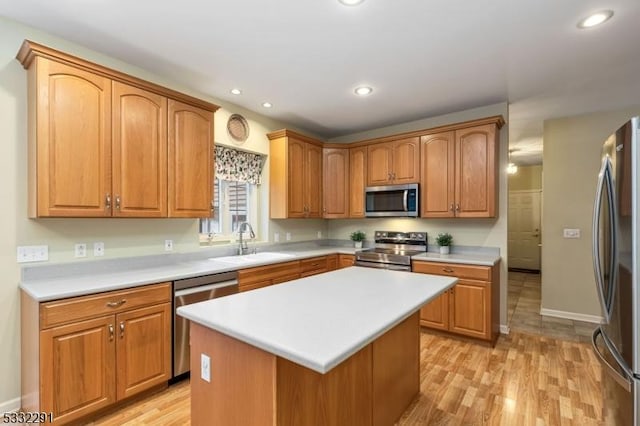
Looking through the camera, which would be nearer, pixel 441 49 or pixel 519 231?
pixel 441 49

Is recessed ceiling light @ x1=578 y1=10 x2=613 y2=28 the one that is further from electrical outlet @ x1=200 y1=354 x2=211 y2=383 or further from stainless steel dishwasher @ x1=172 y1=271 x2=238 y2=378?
stainless steel dishwasher @ x1=172 y1=271 x2=238 y2=378

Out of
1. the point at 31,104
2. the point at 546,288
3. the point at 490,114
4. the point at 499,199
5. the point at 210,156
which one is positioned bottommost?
the point at 546,288

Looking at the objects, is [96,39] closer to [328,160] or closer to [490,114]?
[328,160]

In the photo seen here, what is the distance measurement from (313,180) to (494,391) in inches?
120

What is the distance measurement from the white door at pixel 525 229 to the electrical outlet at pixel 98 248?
Answer: 7.96 metres

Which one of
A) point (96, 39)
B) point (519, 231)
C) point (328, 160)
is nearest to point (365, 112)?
point (328, 160)

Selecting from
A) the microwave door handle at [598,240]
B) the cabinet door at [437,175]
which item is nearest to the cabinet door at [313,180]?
the cabinet door at [437,175]

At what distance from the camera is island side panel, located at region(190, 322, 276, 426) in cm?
118

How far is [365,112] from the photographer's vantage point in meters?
3.87

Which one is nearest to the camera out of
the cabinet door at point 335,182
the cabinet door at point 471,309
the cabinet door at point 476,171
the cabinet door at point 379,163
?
the cabinet door at point 471,309

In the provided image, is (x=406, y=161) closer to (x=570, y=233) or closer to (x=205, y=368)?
(x=570, y=233)

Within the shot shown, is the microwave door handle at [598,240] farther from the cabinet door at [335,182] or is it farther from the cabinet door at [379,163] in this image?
the cabinet door at [335,182]

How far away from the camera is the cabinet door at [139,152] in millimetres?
2299

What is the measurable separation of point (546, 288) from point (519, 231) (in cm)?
361
